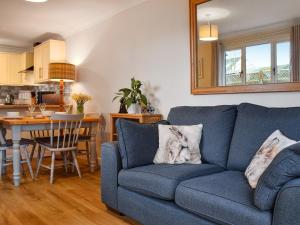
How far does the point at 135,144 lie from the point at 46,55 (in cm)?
385

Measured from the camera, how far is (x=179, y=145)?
246cm

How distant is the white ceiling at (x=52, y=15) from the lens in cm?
389

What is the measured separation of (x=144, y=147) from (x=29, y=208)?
3.91 ft

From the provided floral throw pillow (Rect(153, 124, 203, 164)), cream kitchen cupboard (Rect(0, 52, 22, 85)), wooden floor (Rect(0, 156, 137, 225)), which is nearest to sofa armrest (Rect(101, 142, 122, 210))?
wooden floor (Rect(0, 156, 137, 225))

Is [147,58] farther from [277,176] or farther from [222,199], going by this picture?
[277,176]

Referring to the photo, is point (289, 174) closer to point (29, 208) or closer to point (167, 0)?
point (29, 208)

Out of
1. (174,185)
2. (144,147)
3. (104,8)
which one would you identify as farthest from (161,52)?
(174,185)

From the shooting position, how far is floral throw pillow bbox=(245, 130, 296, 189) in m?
1.77

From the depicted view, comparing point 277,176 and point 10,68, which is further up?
point 10,68

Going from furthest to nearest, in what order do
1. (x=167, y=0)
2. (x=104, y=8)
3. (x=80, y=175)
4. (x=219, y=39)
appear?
1. (x=104, y=8)
2. (x=80, y=175)
3. (x=167, y=0)
4. (x=219, y=39)

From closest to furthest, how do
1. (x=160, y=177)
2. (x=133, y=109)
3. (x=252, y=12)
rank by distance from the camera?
1. (x=160, y=177)
2. (x=252, y=12)
3. (x=133, y=109)

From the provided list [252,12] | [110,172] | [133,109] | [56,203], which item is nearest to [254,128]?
[252,12]

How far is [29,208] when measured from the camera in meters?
2.68

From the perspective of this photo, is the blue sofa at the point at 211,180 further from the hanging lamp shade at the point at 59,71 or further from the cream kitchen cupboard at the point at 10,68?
the cream kitchen cupboard at the point at 10,68
